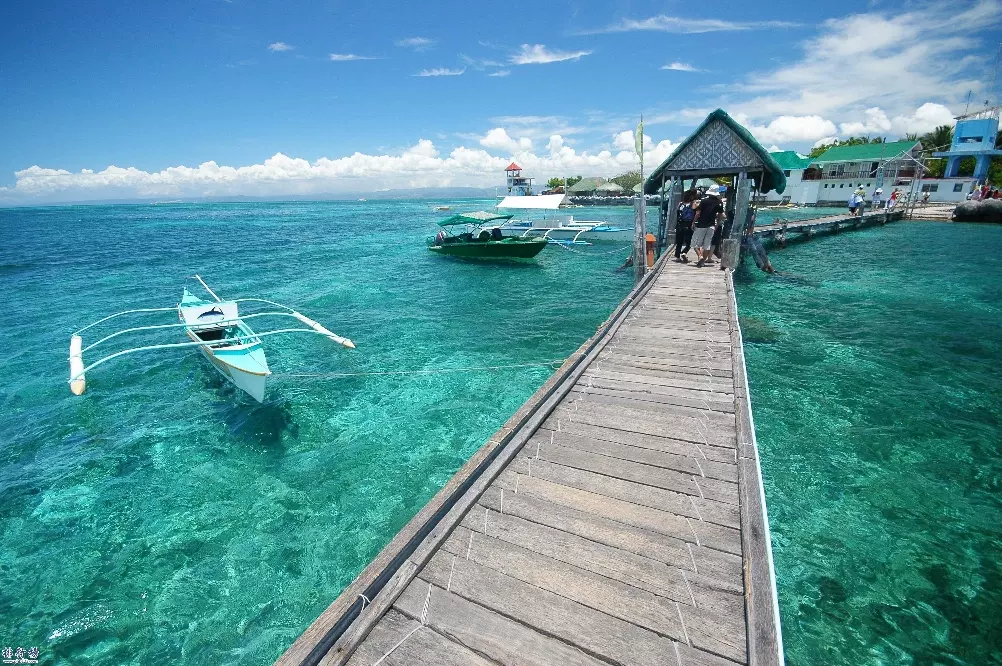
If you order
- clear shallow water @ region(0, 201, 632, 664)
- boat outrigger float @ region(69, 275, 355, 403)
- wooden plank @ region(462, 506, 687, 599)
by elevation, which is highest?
wooden plank @ region(462, 506, 687, 599)

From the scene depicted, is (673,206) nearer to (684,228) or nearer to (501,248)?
(684,228)

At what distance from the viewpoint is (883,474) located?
7332 mm

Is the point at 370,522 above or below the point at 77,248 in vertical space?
below

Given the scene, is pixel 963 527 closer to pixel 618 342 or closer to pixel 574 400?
pixel 618 342

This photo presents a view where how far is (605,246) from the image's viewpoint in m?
34.7

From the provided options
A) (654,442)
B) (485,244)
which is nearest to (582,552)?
(654,442)

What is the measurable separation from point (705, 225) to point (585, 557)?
14885mm

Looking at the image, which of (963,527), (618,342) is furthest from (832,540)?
(618,342)

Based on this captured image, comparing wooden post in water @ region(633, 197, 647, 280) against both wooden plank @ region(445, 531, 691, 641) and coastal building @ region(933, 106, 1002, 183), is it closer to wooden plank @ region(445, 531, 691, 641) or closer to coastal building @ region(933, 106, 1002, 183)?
wooden plank @ region(445, 531, 691, 641)

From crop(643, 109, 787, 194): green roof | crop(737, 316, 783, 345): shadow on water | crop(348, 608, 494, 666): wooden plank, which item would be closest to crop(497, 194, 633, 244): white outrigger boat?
crop(643, 109, 787, 194): green roof

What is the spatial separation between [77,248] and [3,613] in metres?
59.8

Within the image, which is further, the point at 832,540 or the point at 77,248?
the point at 77,248

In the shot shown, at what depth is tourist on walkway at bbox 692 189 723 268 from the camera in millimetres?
14484

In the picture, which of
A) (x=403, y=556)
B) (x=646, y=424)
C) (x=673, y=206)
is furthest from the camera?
(x=673, y=206)
